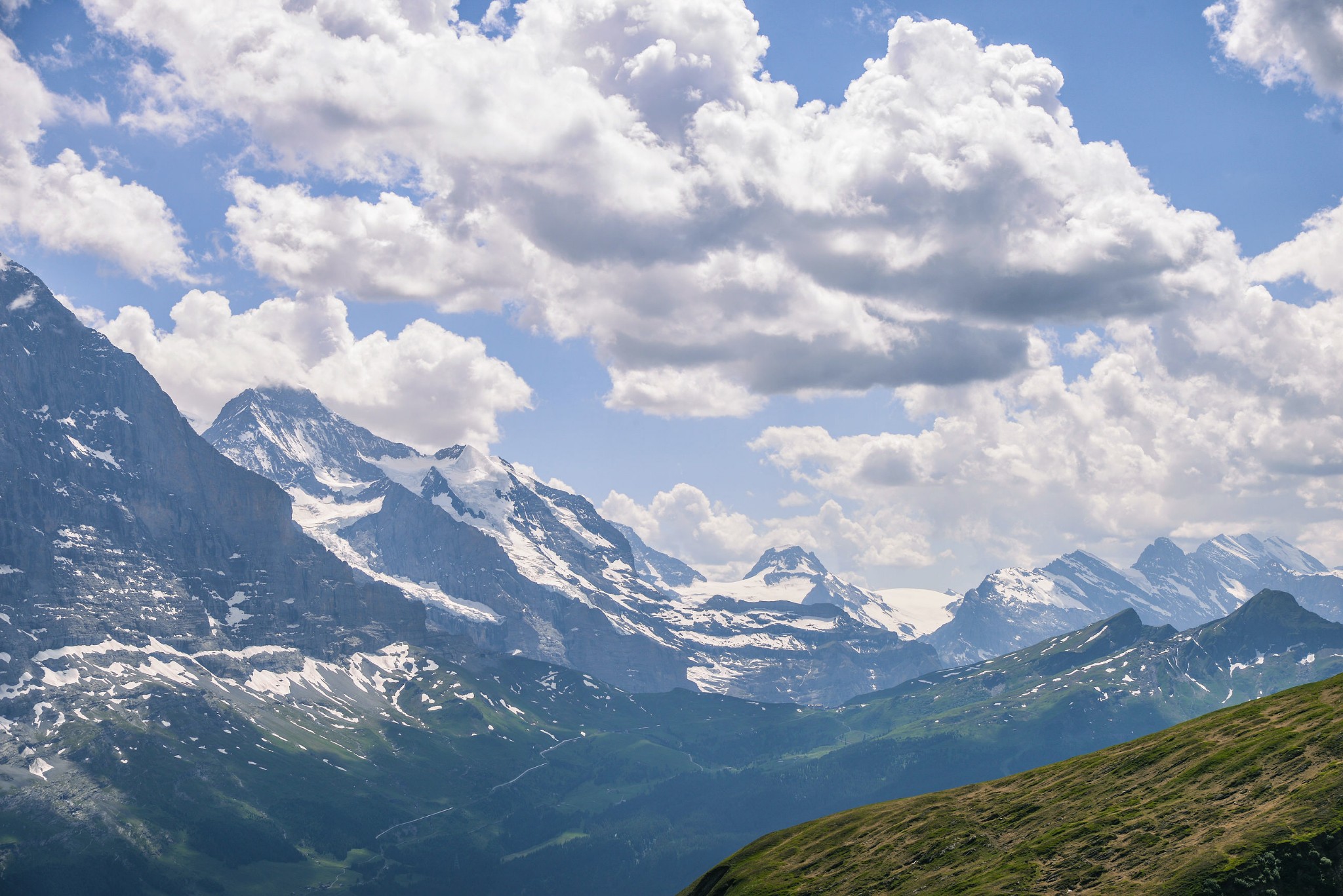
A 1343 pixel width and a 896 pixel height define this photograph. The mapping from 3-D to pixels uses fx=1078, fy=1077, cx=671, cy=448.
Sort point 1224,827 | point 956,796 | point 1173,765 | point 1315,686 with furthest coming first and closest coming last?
point 956,796 < point 1315,686 < point 1173,765 < point 1224,827

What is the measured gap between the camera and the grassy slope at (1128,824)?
10044cm

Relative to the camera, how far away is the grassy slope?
3954 inches

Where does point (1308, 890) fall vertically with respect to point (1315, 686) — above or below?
below

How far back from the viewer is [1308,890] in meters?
92.9

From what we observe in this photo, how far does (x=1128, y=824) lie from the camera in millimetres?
119312

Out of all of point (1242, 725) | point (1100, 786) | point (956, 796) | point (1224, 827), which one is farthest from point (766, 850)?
point (1224, 827)

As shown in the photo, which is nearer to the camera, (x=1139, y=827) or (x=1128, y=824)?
(x=1139, y=827)

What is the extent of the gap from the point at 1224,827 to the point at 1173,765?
→ 27.6 m

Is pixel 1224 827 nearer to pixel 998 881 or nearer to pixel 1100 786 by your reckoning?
pixel 998 881

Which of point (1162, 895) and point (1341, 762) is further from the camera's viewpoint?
point (1341, 762)

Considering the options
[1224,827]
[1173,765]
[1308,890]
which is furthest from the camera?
[1173,765]

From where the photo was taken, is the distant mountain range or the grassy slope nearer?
the distant mountain range

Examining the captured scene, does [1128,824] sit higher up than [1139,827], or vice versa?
[1128,824]

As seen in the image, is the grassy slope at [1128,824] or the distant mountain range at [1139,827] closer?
the distant mountain range at [1139,827]
